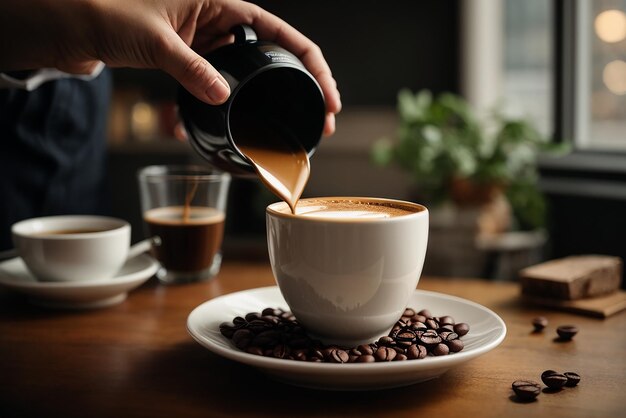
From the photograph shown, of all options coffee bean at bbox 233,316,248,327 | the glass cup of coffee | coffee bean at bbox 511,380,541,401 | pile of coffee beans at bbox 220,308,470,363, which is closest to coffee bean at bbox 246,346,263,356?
pile of coffee beans at bbox 220,308,470,363

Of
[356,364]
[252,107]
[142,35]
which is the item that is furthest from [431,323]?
[142,35]

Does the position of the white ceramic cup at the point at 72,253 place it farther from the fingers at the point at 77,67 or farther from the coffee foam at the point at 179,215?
the fingers at the point at 77,67

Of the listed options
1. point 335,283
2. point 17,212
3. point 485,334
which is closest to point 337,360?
point 335,283

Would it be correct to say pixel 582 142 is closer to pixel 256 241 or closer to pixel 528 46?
pixel 528 46

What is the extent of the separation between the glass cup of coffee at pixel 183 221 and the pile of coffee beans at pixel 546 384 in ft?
2.53

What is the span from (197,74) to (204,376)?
43 centimetres

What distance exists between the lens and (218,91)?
100cm

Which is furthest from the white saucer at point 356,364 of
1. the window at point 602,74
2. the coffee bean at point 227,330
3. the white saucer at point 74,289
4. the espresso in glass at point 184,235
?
the window at point 602,74

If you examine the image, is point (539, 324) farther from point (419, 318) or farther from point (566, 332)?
point (419, 318)

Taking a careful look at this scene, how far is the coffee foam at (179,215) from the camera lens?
57.1 inches

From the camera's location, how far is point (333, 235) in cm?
88

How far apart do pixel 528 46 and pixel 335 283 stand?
3.13 meters

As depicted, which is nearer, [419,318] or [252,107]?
[419,318]

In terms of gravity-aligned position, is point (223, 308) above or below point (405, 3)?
below
